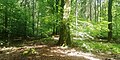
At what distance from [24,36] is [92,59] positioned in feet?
54.0

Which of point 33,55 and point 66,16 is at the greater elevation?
point 66,16

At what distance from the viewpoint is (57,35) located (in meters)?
23.1

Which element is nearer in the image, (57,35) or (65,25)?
(65,25)

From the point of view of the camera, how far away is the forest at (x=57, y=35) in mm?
11057

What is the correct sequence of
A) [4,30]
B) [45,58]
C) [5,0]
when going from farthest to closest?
[4,30] → [5,0] → [45,58]

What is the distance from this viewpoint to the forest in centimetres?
1106

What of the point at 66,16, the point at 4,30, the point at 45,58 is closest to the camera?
the point at 45,58

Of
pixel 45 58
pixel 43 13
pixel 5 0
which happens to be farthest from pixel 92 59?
pixel 43 13

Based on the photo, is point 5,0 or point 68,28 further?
point 5,0

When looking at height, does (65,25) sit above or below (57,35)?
above

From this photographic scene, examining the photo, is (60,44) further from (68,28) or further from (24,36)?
(24,36)

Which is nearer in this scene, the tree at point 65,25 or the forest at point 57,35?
the forest at point 57,35

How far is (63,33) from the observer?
12.4 m

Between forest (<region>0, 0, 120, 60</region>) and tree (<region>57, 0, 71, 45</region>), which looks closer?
forest (<region>0, 0, 120, 60</region>)
